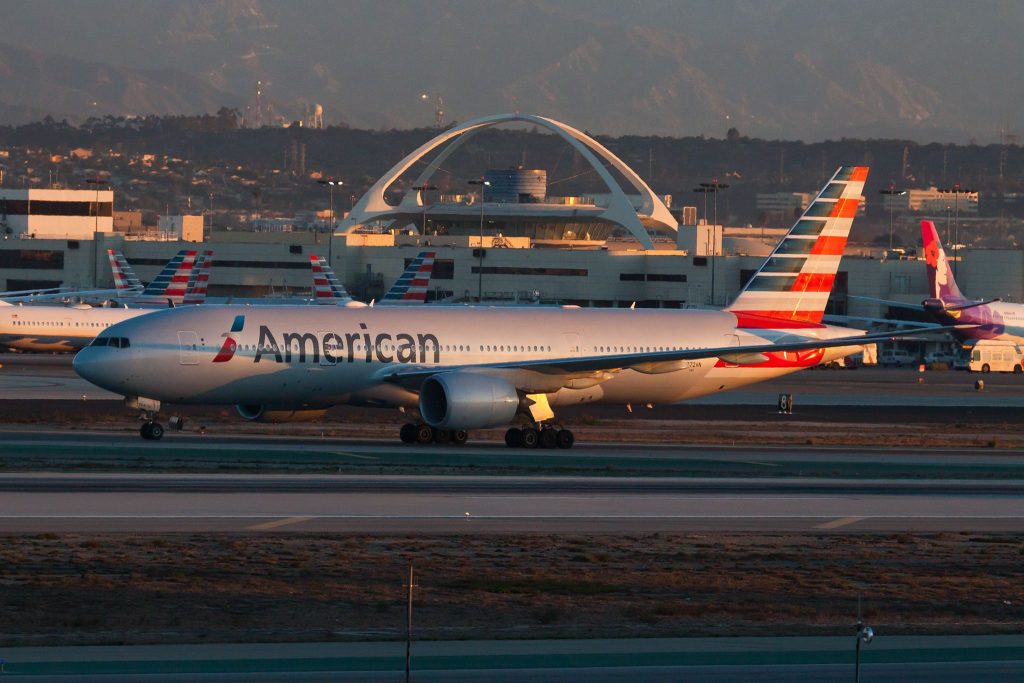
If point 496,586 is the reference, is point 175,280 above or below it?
above

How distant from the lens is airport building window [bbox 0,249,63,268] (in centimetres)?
14225

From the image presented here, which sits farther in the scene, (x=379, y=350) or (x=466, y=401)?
(x=379, y=350)

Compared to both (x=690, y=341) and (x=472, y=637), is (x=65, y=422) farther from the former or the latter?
(x=472, y=637)

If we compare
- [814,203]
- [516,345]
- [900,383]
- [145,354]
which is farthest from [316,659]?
[900,383]

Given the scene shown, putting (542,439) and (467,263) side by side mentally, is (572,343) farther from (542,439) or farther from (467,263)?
(467,263)

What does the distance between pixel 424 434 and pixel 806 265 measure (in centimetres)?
1677

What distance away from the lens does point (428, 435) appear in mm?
47062

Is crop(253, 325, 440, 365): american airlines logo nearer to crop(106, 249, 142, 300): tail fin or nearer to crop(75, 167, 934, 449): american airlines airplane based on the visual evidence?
crop(75, 167, 934, 449): american airlines airplane

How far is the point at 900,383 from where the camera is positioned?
274 feet

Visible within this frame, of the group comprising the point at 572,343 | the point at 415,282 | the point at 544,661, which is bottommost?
the point at 544,661

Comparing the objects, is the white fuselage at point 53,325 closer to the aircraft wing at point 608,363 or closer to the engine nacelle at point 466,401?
the aircraft wing at point 608,363

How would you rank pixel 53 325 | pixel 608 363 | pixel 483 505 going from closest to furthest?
pixel 483 505 → pixel 608 363 → pixel 53 325

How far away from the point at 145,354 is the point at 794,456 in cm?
1915

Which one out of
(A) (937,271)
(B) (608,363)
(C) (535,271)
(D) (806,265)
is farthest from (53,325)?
(C) (535,271)
